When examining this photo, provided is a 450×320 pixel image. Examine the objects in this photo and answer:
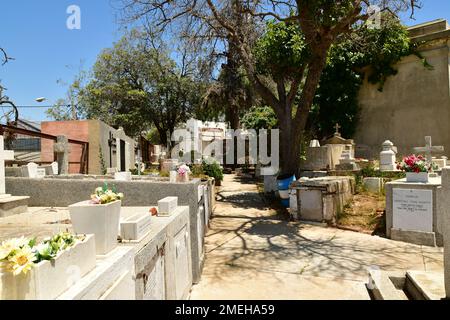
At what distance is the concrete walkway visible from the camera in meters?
5.14

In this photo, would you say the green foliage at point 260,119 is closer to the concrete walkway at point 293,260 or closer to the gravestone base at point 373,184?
the gravestone base at point 373,184

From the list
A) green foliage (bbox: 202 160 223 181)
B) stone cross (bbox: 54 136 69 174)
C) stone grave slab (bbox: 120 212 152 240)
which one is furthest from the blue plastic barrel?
stone grave slab (bbox: 120 212 152 240)

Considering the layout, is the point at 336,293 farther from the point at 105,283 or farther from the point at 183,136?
the point at 183,136

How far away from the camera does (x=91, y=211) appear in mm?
2688

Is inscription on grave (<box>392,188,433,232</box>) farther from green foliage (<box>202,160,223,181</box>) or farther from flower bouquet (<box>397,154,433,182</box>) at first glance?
green foliage (<box>202,160,223,181</box>)

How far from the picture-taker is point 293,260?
6.50 meters

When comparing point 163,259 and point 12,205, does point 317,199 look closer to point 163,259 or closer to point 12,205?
point 163,259

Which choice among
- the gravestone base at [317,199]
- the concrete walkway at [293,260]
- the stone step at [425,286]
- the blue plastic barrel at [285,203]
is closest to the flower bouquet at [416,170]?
the concrete walkway at [293,260]

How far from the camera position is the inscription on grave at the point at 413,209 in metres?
7.61

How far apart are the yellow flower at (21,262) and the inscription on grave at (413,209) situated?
7.98 m
